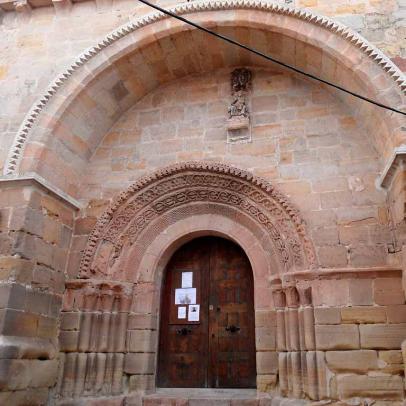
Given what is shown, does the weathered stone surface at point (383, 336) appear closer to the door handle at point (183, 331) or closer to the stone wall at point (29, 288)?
the door handle at point (183, 331)

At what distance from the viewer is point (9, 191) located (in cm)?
439

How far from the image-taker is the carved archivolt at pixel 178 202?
4594 millimetres

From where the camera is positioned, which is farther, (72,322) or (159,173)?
(159,173)

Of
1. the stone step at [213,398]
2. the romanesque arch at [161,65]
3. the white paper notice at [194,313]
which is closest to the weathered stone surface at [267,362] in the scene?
the stone step at [213,398]

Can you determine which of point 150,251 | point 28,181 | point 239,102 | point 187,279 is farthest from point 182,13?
point 187,279

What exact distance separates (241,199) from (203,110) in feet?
4.22

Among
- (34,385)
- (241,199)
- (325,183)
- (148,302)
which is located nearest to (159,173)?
(241,199)

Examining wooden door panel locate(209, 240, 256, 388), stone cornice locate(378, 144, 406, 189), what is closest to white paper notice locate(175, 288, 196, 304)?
wooden door panel locate(209, 240, 256, 388)

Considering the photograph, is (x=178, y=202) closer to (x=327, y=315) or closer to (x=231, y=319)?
(x=231, y=319)

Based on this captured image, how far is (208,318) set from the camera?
4906 mm

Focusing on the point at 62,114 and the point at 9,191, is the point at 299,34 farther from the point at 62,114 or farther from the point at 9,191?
the point at 9,191

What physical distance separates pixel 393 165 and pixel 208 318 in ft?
8.43

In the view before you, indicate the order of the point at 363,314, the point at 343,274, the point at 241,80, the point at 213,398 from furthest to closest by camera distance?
1. the point at 241,80
2. the point at 213,398
3. the point at 343,274
4. the point at 363,314

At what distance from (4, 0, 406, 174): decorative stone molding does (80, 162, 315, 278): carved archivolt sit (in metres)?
1.21
